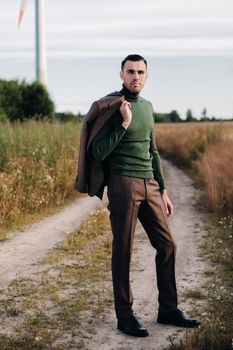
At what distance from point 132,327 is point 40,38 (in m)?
22.6

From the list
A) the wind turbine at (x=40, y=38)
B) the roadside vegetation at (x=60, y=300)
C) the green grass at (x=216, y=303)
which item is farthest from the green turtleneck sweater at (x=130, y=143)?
the wind turbine at (x=40, y=38)

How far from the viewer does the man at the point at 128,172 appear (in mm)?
4629

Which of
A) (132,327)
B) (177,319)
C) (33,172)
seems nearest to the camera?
(132,327)

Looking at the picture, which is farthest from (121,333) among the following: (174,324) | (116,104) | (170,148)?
(170,148)

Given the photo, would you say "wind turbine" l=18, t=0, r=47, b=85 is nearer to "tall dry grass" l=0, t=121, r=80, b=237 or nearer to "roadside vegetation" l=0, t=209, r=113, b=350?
"tall dry grass" l=0, t=121, r=80, b=237

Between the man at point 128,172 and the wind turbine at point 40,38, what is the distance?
21.4m

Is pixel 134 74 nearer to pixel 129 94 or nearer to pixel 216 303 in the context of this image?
pixel 129 94

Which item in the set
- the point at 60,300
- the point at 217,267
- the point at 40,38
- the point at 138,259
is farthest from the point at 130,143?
the point at 40,38

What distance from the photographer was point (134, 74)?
4.60m

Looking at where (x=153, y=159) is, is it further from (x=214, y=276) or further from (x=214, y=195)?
(x=214, y=195)

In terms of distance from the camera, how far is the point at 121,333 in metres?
5.02

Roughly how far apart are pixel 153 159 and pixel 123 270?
0.88 m

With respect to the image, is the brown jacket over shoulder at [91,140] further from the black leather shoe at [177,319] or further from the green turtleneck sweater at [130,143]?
the black leather shoe at [177,319]

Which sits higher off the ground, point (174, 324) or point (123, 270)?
point (123, 270)
